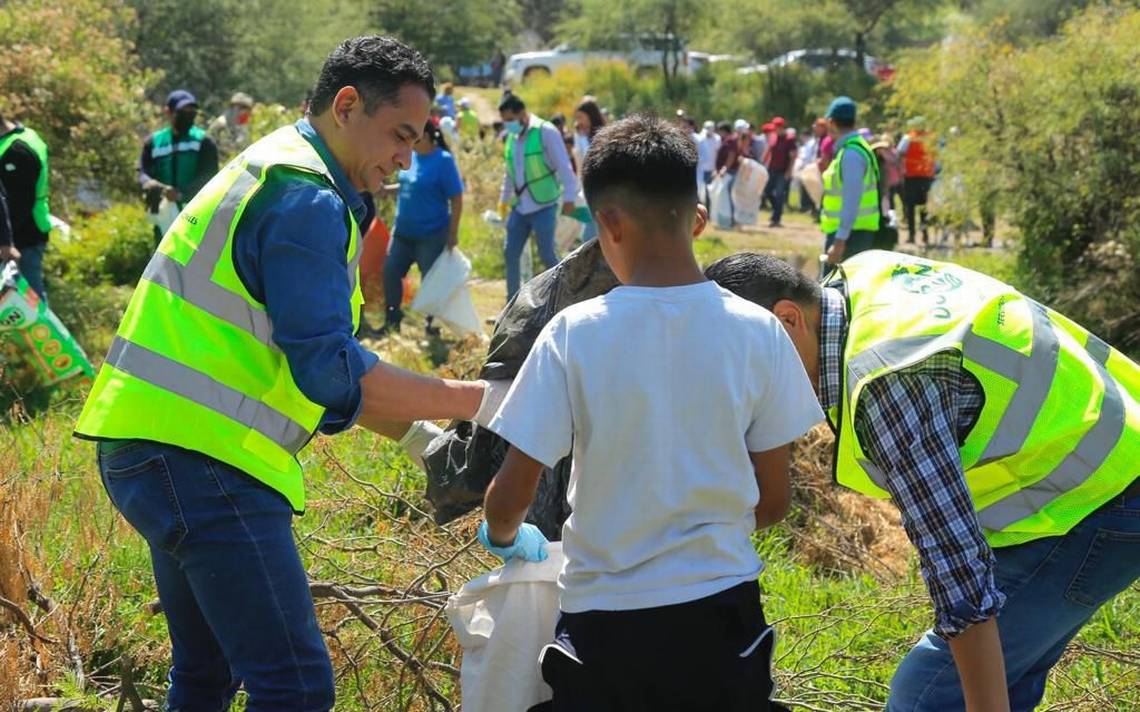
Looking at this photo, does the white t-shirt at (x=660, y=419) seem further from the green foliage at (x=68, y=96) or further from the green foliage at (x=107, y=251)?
the green foliage at (x=107, y=251)

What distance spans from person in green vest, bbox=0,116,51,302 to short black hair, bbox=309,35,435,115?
5159mm

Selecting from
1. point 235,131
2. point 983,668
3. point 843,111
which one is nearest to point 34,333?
point 983,668

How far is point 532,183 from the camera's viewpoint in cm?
919

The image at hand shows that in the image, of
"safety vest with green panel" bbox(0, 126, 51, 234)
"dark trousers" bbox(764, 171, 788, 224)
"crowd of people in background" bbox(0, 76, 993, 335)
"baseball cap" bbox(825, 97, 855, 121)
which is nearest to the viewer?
"safety vest with green panel" bbox(0, 126, 51, 234)

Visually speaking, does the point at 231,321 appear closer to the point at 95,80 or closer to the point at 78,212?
the point at 95,80

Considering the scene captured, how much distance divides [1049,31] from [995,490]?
→ 36.0 meters

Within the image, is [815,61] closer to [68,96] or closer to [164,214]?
[68,96]

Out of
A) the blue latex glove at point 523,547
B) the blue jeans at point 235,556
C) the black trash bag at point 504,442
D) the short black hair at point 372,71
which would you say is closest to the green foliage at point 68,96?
the black trash bag at point 504,442

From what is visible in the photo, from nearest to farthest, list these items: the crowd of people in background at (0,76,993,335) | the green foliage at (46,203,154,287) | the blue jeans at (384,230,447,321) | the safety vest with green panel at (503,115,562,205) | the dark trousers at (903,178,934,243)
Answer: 1. the crowd of people in background at (0,76,993,335)
2. the blue jeans at (384,230,447,321)
3. the safety vest with green panel at (503,115,562,205)
4. the green foliage at (46,203,154,287)
5. the dark trousers at (903,178,934,243)

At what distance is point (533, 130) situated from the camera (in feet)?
30.6

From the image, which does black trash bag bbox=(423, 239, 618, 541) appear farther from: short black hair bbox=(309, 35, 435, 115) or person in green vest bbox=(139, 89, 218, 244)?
person in green vest bbox=(139, 89, 218, 244)

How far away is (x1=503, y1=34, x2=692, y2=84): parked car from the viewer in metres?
39.3

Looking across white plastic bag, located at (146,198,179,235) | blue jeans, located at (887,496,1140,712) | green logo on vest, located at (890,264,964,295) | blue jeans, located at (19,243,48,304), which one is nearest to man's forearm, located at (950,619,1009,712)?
blue jeans, located at (887,496,1140,712)

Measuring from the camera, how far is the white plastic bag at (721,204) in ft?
59.1
